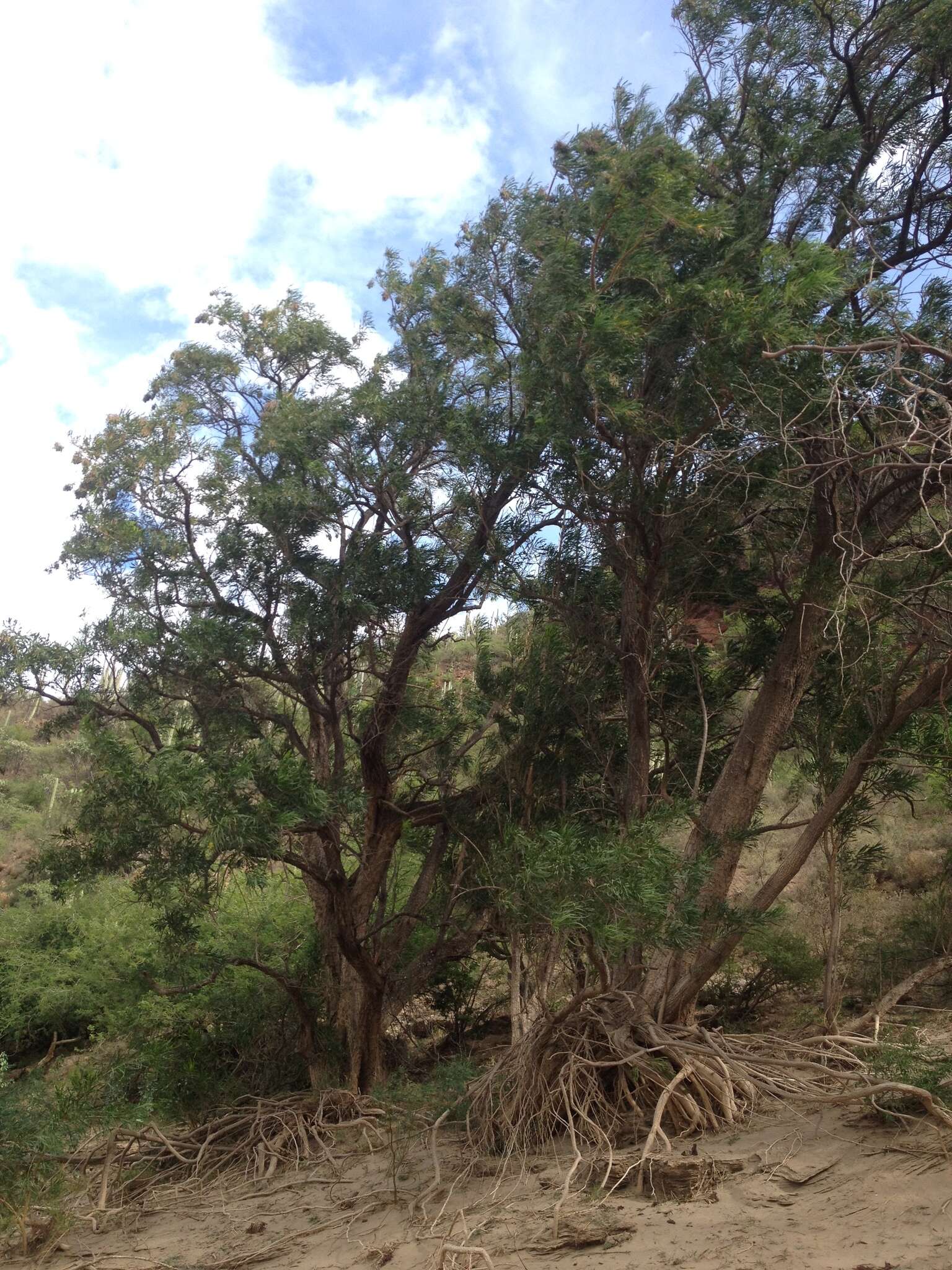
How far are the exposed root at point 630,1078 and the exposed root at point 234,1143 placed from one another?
72.1 inches

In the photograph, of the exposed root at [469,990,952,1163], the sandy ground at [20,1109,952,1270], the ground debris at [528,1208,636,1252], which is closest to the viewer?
the sandy ground at [20,1109,952,1270]

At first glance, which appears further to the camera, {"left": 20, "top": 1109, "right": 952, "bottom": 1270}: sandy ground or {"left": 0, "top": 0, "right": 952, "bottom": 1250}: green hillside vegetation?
{"left": 0, "top": 0, "right": 952, "bottom": 1250}: green hillside vegetation

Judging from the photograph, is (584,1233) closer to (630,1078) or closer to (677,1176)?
(677,1176)

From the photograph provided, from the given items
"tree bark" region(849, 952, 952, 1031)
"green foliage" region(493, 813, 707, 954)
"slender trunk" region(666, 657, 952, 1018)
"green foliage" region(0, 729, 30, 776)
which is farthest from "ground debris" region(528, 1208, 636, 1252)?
"green foliage" region(0, 729, 30, 776)

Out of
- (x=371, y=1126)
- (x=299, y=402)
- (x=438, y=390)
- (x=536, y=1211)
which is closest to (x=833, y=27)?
(x=438, y=390)

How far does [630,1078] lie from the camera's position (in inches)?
251

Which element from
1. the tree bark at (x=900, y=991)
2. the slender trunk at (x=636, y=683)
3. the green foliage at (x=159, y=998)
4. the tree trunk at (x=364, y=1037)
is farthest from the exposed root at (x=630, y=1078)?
the tree trunk at (x=364, y=1037)

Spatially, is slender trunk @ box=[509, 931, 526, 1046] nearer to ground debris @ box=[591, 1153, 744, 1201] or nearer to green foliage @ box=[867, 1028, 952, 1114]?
ground debris @ box=[591, 1153, 744, 1201]

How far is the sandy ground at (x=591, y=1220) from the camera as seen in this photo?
4.29 meters

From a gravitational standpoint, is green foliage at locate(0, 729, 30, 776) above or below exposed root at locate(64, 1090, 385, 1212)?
above

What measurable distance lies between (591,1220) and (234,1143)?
4.70 m

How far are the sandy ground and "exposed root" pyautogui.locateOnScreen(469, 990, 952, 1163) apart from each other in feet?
0.71

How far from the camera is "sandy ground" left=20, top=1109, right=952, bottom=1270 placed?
4289mm

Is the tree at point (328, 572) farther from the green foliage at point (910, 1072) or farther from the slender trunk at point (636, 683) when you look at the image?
the green foliage at point (910, 1072)
